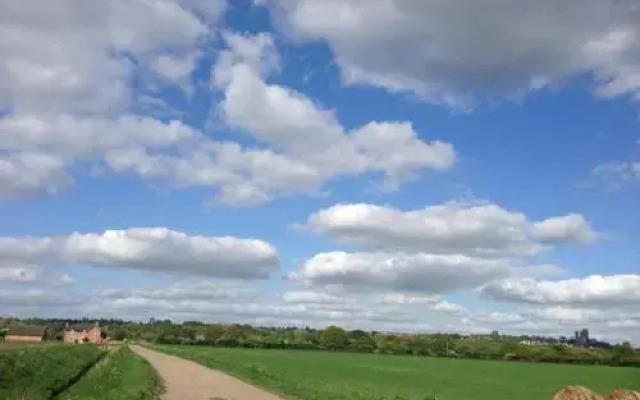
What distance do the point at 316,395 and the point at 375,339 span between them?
14593 cm

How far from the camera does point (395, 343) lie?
6713 inches

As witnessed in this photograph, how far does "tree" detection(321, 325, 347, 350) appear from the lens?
567ft

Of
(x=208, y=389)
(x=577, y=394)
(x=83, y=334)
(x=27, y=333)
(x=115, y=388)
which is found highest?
(x=577, y=394)

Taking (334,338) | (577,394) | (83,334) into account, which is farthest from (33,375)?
(334,338)

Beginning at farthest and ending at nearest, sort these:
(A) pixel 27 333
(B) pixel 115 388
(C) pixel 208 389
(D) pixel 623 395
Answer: (A) pixel 27 333 < (C) pixel 208 389 < (B) pixel 115 388 < (D) pixel 623 395

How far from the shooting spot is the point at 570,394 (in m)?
6.15

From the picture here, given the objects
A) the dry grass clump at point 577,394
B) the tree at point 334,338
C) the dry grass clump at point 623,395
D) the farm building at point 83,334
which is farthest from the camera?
the tree at point 334,338

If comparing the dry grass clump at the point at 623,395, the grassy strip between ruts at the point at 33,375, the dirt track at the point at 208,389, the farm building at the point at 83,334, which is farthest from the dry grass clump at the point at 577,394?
the farm building at the point at 83,334

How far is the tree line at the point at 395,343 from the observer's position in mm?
143875

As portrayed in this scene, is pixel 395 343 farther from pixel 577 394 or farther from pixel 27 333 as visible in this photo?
pixel 577 394

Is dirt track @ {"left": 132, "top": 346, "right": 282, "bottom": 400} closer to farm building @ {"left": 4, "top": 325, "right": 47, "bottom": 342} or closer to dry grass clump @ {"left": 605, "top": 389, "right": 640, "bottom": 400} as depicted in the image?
dry grass clump @ {"left": 605, "top": 389, "right": 640, "bottom": 400}

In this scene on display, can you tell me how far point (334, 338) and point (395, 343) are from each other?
50.1 feet

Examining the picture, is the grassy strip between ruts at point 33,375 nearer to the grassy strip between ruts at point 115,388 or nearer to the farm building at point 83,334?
the grassy strip between ruts at point 115,388

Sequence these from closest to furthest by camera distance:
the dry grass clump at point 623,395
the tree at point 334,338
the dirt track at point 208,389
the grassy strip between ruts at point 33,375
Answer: the dry grass clump at point 623,395 → the grassy strip between ruts at point 33,375 → the dirt track at point 208,389 → the tree at point 334,338
